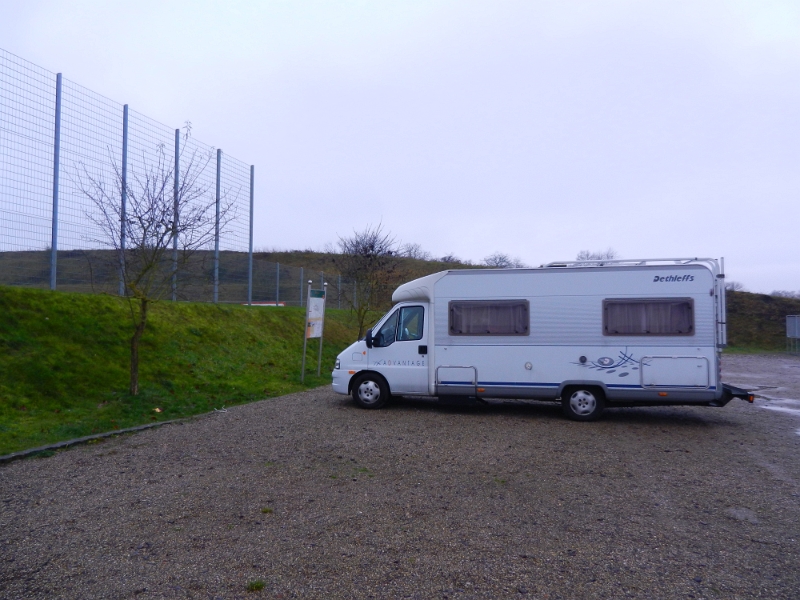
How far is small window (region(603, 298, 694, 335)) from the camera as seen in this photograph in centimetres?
1063

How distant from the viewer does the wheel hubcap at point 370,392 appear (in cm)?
1206

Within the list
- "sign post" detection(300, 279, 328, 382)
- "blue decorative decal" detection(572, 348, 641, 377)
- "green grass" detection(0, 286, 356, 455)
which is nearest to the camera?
"green grass" detection(0, 286, 356, 455)

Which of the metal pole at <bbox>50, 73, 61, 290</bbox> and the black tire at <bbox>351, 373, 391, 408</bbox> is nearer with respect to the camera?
the black tire at <bbox>351, 373, 391, 408</bbox>

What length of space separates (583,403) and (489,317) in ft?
7.10

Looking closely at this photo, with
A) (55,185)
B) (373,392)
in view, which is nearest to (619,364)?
(373,392)

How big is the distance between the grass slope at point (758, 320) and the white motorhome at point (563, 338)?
1394 inches

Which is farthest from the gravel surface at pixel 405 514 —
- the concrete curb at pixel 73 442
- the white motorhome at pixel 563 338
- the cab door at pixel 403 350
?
the cab door at pixel 403 350

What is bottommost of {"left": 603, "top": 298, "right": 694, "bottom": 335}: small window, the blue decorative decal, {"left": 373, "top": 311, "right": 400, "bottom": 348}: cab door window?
the blue decorative decal

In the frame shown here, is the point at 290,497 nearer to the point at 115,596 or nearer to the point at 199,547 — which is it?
the point at 199,547

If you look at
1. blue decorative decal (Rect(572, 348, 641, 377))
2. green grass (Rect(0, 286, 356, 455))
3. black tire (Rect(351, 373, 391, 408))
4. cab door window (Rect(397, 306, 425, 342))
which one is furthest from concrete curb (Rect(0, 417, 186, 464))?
blue decorative decal (Rect(572, 348, 641, 377))

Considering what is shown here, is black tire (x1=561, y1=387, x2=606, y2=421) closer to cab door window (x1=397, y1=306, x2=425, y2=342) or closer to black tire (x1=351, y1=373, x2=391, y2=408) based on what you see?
cab door window (x1=397, y1=306, x2=425, y2=342)

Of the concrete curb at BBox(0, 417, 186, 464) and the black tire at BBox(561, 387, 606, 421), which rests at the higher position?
the black tire at BBox(561, 387, 606, 421)

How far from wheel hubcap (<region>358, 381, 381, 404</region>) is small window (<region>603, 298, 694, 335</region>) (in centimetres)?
420

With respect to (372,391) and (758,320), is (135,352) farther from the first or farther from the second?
(758,320)
